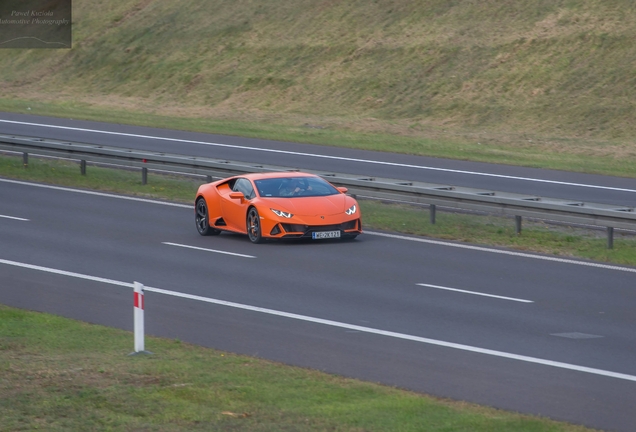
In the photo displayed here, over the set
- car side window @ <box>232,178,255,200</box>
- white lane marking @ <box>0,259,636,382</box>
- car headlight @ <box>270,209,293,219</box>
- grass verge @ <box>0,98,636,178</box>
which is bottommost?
white lane marking @ <box>0,259,636,382</box>

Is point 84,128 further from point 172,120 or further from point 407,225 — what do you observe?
point 407,225

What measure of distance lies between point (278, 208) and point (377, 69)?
30469mm

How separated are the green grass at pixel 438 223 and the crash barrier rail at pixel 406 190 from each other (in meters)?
0.38

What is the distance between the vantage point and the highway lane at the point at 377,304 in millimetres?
9375

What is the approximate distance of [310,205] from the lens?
17906mm

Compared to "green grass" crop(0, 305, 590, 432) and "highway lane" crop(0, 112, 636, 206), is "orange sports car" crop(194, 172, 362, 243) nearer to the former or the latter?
"green grass" crop(0, 305, 590, 432)

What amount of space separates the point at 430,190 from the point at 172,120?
81.4ft

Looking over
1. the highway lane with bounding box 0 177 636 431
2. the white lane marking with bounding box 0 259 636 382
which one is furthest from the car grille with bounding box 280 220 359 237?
the white lane marking with bounding box 0 259 636 382

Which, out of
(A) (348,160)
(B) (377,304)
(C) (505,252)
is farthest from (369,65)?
(B) (377,304)

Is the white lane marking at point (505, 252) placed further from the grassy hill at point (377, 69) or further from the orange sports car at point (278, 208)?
the grassy hill at point (377, 69)

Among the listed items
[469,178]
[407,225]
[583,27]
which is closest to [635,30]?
[583,27]

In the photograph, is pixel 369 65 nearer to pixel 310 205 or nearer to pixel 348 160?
pixel 348 160

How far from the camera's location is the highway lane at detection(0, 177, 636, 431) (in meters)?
9.38

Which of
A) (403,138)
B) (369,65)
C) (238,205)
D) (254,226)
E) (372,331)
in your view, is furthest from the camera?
(369,65)
